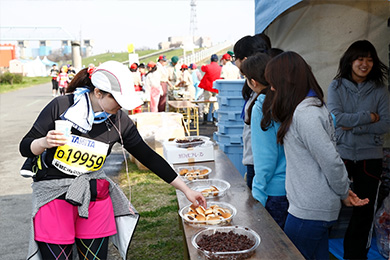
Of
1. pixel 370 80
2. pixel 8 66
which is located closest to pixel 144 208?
pixel 370 80

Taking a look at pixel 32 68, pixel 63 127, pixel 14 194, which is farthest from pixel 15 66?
pixel 63 127

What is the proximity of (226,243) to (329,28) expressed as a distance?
2.91 meters

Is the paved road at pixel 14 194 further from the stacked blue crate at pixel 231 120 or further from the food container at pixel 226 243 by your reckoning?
the food container at pixel 226 243

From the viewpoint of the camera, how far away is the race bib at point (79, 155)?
2.28 metres

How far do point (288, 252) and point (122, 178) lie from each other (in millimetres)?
5154

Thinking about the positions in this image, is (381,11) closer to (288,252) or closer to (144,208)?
(288,252)

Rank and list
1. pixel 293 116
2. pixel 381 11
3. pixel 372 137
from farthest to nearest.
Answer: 1. pixel 381 11
2. pixel 372 137
3. pixel 293 116

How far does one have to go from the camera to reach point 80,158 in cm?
231

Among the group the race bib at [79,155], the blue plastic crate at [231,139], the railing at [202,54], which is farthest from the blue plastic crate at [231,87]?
the railing at [202,54]

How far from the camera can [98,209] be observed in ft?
8.14

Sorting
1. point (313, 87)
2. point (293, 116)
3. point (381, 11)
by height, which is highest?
point (381, 11)

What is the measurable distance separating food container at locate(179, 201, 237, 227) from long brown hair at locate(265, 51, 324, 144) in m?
0.52

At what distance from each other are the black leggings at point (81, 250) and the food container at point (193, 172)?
0.77 metres

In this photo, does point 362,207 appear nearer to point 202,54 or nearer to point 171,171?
point 171,171
